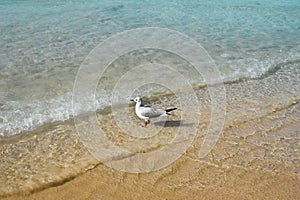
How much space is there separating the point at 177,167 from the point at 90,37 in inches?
356

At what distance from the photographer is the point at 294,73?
10.5m

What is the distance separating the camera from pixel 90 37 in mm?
13664

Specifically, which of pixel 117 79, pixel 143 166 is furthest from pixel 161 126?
→ pixel 117 79

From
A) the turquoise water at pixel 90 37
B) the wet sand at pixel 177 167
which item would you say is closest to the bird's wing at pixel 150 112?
the wet sand at pixel 177 167

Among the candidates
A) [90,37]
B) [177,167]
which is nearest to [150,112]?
[177,167]

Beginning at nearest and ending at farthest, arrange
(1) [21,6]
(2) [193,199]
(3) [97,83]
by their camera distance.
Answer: (2) [193,199] → (3) [97,83] → (1) [21,6]

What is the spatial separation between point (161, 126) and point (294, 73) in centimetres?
532

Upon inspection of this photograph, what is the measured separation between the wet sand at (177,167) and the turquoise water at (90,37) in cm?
103

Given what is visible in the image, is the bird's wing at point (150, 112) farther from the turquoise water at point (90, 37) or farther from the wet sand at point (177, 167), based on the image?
the turquoise water at point (90, 37)

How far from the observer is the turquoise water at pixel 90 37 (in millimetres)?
8492

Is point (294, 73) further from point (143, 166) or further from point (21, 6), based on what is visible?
point (21, 6)

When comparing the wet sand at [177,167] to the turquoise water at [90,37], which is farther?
the turquoise water at [90,37]

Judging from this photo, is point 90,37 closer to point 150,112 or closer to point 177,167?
point 150,112

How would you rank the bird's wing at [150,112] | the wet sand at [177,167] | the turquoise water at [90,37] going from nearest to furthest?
the wet sand at [177,167] < the bird's wing at [150,112] < the turquoise water at [90,37]
